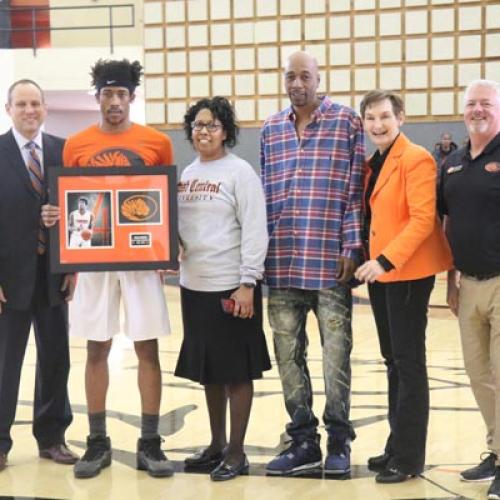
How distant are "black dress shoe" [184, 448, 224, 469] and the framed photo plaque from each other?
2.87 feet

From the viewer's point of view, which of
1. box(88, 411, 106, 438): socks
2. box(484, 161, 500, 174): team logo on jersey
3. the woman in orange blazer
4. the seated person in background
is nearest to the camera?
box(484, 161, 500, 174): team logo on jersey

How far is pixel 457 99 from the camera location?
1088 cm

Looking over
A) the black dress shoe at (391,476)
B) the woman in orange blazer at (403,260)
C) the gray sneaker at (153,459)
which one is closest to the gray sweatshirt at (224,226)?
the woman in orange blazer at (403,260)

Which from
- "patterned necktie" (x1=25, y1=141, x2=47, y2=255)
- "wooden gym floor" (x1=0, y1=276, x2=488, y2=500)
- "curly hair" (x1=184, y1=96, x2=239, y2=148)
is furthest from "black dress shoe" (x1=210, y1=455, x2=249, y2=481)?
"curly hair" (x1=184, y1=96, x2=239, y2=148)

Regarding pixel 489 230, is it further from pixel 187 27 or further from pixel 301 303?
pixel 187 27

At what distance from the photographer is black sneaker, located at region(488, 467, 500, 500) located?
3.52m

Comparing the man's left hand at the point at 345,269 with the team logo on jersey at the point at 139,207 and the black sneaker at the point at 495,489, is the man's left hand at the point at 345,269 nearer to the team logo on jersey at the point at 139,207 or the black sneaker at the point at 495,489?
the team logo on jersey at the point at 139,207

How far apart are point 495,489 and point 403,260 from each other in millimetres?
934

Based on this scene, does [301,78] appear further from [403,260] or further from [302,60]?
[403,260]

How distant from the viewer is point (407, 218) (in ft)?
12.1

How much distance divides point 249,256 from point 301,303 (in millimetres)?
379

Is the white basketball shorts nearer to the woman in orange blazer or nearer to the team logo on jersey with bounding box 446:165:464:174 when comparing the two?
the woman in orange blazer

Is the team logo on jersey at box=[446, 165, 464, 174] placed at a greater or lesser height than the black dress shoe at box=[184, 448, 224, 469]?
greater

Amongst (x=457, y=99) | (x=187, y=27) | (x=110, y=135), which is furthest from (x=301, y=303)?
(x=187, y=27)
